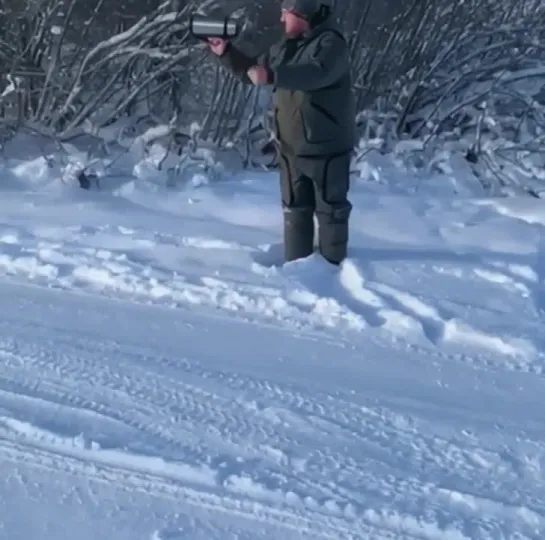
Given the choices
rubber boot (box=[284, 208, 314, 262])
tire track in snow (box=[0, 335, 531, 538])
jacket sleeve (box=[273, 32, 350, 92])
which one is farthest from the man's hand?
tire track in snow (box=[0, 335, 531, 538])

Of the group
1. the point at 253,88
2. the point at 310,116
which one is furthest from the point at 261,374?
the point at 253,88

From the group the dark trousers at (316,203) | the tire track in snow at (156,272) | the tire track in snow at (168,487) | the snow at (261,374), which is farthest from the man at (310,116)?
the tire track in snow at (168,487)

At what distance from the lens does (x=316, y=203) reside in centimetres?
539

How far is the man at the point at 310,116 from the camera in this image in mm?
4844

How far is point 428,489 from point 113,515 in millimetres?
1050

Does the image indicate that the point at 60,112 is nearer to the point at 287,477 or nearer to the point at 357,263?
the point at 357,263

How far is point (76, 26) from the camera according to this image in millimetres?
8031

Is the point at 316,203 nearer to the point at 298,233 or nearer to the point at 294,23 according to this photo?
the point at 298,233

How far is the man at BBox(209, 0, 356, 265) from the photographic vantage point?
15.9 feet

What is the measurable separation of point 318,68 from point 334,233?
0.94 meters

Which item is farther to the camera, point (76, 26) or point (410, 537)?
point (76, 26)

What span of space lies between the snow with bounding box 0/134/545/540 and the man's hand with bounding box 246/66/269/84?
1029 mm

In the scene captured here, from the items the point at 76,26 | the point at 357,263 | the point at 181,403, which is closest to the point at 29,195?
the point at 76,26

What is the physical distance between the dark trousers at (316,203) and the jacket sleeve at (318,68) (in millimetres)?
458
